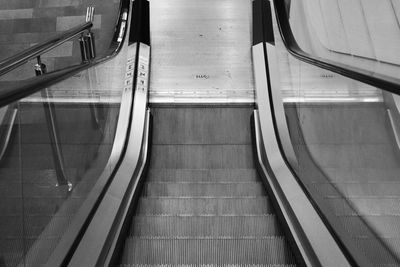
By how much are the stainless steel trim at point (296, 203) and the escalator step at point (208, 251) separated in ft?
0.67

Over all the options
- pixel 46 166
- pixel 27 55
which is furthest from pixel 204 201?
pixel 27 55

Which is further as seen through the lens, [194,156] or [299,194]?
[194,156]

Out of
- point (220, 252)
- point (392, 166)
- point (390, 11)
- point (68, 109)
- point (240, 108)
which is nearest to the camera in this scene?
point (392, 166)

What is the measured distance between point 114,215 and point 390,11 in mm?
3536

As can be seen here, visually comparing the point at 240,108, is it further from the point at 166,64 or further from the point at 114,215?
the point at 114,215

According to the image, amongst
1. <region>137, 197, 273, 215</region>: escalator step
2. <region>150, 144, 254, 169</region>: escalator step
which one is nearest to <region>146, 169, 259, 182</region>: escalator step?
<region>150, 144, 254, 169</region>: escalator step

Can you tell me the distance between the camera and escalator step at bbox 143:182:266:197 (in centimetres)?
386

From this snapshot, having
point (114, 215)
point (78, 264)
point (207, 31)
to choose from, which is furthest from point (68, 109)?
point (207, 31)

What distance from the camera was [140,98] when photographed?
4840mm

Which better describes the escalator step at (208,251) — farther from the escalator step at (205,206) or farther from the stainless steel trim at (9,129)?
the stainless steel trim at (9,129)

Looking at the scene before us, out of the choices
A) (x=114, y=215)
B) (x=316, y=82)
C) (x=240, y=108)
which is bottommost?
(x=114, y=215)

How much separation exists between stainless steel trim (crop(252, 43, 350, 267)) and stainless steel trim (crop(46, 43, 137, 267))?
129cm

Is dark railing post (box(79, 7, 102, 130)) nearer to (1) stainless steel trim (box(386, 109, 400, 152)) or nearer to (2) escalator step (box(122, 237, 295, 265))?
(2) escalator step (box(122, 237, 295, 265))

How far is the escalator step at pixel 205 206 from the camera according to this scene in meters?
3.52
